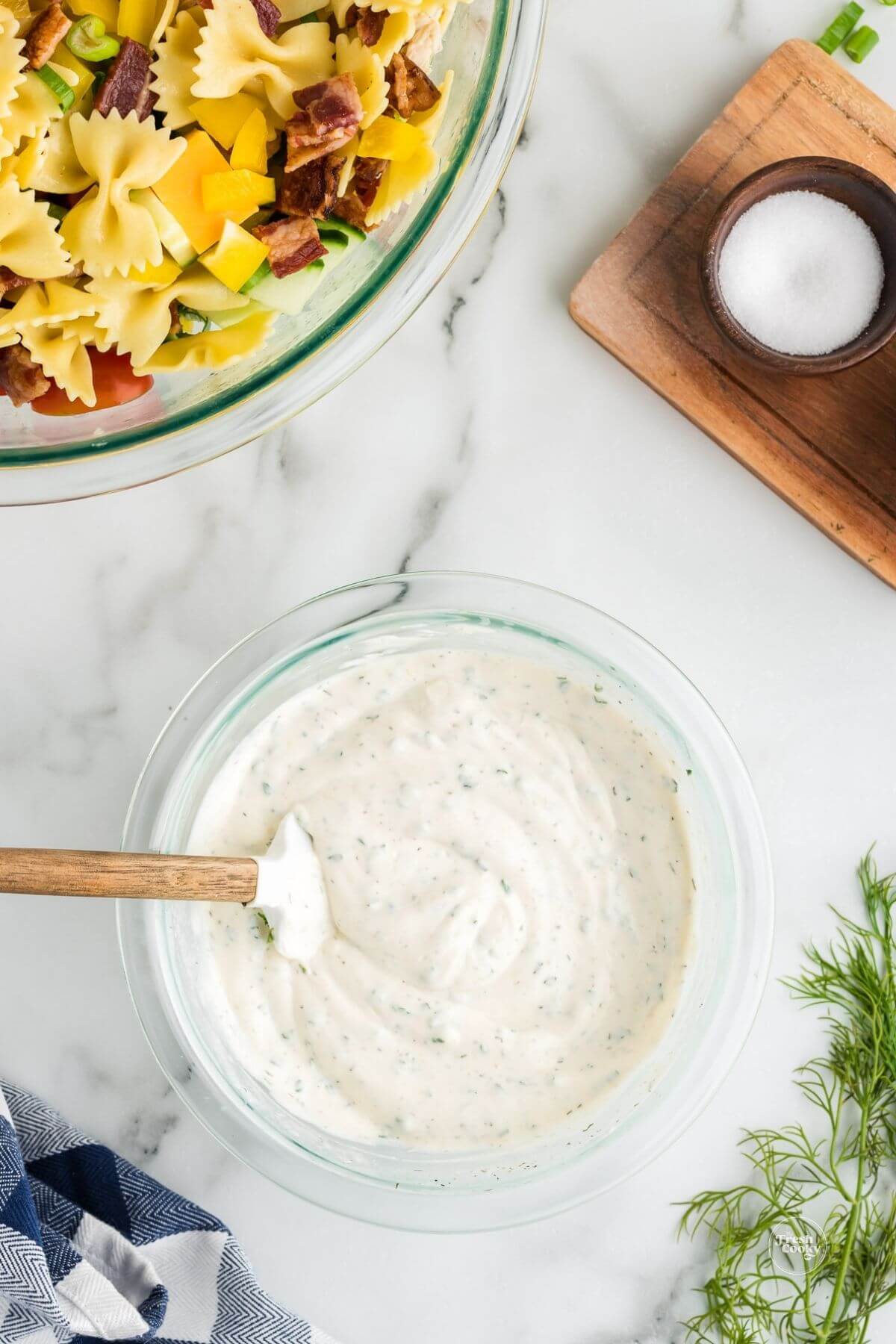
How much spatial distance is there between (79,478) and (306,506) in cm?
33


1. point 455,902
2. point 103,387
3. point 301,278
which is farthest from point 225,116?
point 455,902

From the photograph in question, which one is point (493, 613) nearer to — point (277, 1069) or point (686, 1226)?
point (277, 1069)

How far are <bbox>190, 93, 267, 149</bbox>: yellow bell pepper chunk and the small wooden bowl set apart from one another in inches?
21.0

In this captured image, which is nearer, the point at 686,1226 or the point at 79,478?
the point at 79,478

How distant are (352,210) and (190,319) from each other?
0.18m

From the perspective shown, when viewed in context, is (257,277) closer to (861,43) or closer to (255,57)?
(255,57)

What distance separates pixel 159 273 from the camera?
1059 millimetres

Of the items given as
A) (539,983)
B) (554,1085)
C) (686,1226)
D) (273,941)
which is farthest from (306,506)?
(686,1226)

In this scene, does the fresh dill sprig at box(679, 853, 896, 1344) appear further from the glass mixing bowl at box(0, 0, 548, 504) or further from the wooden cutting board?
the glass mixing bowl at box(0, 0, 548, 504)

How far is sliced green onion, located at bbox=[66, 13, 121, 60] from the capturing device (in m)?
0.98

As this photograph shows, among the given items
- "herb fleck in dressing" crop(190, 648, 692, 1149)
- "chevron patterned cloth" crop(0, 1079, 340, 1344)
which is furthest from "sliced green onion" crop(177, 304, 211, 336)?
"chevron patterned cloth" crop(0, 1079, 340, 1344)

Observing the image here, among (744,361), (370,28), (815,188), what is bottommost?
(370,28)

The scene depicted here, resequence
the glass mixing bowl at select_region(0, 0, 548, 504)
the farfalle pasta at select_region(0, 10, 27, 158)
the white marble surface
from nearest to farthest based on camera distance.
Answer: the farfalle pasta at select_region(0, 10, 27, 158) → the glass mixing bowl at select_region(0, 0, 548, 504) → the white marble surface

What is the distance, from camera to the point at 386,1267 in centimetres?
150
